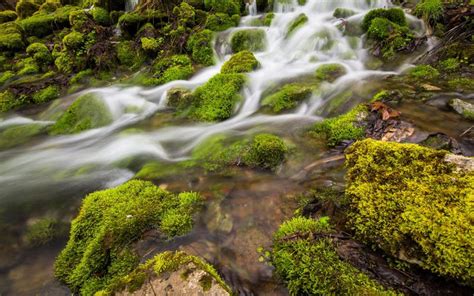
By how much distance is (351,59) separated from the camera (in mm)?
9156

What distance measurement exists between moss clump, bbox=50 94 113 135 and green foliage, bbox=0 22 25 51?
29.6ft

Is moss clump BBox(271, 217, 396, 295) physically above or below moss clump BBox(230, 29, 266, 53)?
below

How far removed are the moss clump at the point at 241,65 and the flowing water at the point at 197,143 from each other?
0.29 metres

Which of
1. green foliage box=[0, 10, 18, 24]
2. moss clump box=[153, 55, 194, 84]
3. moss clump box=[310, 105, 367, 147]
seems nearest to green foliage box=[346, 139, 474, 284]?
moss clump box=[310, 105, 367, 147]

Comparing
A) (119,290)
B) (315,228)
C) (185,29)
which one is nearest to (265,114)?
(315,228)

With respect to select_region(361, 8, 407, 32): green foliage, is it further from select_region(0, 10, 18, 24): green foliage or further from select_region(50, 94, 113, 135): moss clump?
select_region(0, 10, 18, 24): green foliage

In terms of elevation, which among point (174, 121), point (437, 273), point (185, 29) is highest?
point (185, 29)

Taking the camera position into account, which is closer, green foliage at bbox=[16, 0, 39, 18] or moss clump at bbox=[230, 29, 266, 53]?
moss clump at bbox=[230, 29, 266, 53]

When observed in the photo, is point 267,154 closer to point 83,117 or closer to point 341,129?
point 341,129

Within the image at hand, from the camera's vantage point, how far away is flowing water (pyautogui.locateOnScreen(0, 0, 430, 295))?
3367mm

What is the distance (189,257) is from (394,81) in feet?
22.2

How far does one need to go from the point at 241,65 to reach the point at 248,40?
293cm

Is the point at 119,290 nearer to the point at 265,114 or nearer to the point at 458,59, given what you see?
the point at 265,114

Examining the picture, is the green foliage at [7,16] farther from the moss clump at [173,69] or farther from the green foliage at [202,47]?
the green foliage at [202,47]
